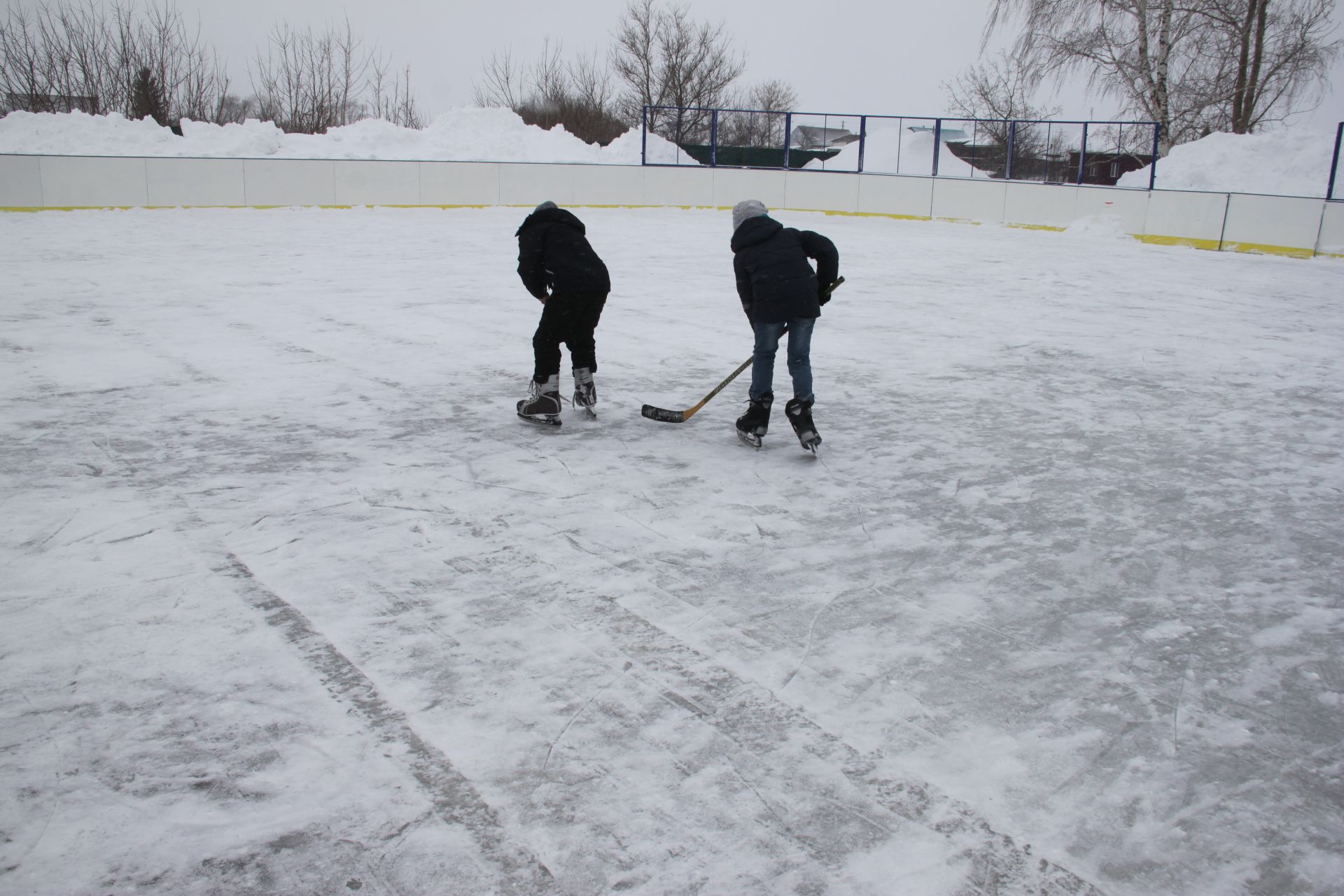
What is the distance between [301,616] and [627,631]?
0.96m

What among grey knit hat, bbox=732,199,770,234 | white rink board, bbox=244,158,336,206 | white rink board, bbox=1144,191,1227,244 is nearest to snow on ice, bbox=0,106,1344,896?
grey knit hat, bbox=732,199,770,234

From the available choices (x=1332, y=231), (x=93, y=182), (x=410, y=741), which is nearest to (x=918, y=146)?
(x=1332, y=231)

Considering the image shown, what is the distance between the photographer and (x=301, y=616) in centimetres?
296

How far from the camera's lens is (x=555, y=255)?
197 inches

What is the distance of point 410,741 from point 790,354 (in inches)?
114

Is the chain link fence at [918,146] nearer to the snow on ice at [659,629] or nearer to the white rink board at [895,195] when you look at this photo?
the white rink board at [895,195]

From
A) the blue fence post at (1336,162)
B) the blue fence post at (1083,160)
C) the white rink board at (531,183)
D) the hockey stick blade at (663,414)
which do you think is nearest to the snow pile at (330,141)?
the white rink board at (531,183)

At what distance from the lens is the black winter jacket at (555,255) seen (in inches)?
197

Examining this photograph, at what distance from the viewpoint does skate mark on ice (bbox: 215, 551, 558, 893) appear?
198 centimetres

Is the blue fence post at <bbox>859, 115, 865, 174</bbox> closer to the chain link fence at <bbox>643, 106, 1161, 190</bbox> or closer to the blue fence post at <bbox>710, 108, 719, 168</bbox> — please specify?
the chain link fence at <bbox>643, 106, 1161, 190</bbox>

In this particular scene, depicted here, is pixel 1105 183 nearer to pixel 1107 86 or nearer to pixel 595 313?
pixel 1107 86

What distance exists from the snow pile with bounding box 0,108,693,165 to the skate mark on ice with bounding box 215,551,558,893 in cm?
1638

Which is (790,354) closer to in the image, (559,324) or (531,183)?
(559,324)

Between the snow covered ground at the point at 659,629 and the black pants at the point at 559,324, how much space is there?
0.35m
